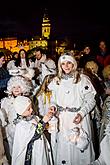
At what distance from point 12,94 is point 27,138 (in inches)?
54.4

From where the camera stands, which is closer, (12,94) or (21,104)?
(21,104)

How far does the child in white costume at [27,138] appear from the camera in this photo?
4.74 m

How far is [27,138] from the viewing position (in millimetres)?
4742

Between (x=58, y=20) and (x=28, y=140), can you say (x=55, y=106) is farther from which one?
(x=58, y=20)

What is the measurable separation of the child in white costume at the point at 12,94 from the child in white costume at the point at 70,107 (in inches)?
17.4

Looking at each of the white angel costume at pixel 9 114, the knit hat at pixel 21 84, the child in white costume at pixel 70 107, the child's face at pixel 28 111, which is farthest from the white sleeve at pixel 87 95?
the white angel costume at pixel 9 114

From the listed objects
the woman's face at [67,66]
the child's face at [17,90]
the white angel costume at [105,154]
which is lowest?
the white angel costume at [105,154]

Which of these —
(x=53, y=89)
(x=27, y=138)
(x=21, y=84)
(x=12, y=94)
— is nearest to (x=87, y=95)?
(x=53, y=89)

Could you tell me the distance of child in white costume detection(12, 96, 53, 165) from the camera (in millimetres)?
4742

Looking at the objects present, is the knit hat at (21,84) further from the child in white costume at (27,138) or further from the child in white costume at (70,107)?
the child in white costume at (27,138)

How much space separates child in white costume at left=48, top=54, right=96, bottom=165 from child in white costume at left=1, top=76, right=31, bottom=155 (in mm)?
442

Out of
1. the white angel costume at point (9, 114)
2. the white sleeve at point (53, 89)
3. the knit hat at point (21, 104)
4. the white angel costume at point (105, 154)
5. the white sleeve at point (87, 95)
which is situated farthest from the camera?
the white angel costume at point (9, 114)

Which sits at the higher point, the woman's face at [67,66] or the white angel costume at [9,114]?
the woman's face at [67,66]

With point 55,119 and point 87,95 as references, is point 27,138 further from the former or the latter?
point 87,95
